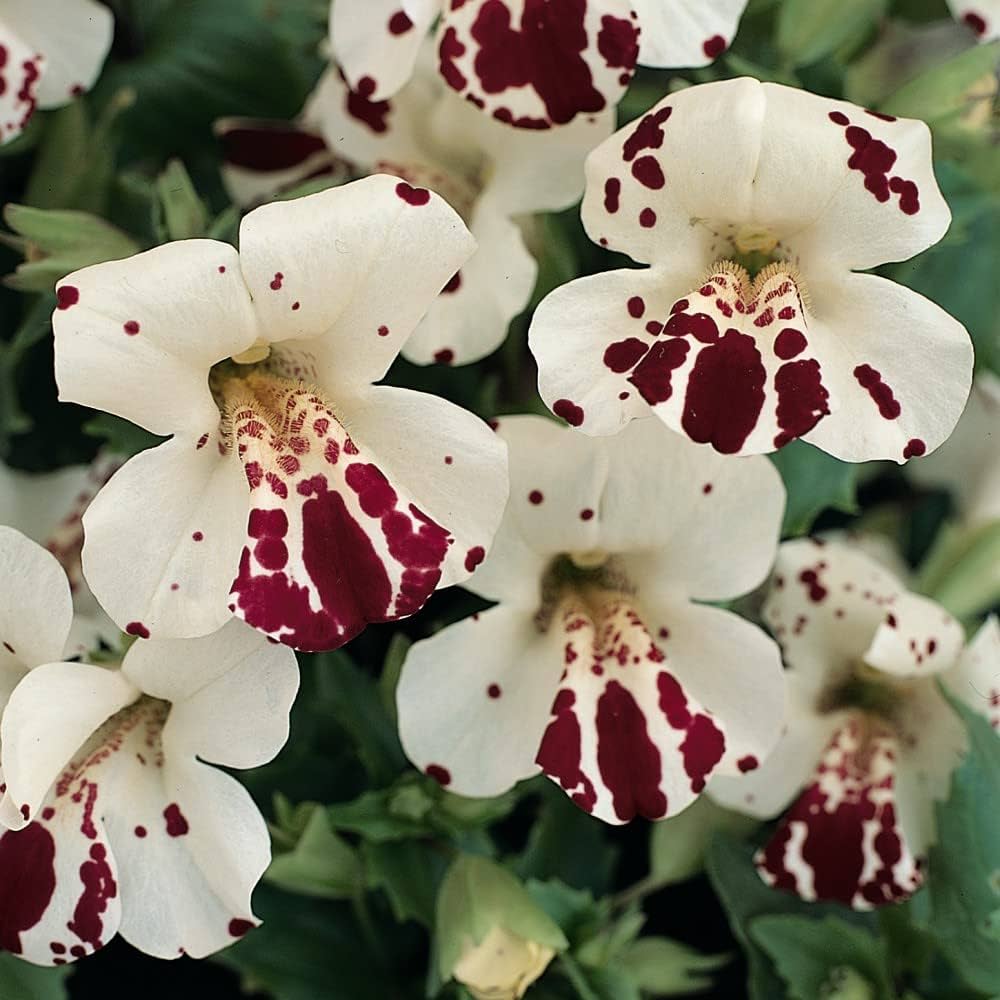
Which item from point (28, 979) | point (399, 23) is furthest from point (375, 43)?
point (28, 979)

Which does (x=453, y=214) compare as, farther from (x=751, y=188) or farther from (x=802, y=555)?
(x=802, y=555)

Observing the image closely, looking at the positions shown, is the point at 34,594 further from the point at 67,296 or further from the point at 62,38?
the point at 62,38

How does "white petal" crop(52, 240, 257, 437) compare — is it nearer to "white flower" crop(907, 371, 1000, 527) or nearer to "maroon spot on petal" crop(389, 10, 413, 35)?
"maroon spot on petal" crop(389, 10, 413, 35)

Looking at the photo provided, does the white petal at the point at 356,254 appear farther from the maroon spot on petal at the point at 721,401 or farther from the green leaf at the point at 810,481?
A: the green leaf at the point at 810,481

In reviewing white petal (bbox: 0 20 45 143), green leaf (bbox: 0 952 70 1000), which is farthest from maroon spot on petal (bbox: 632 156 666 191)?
green leaf (bbox: 0 952 70 1000)

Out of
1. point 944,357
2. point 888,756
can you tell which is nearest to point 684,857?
point 888,756

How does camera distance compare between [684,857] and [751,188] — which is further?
[684,857]
